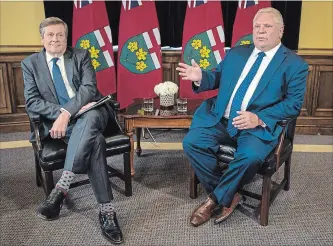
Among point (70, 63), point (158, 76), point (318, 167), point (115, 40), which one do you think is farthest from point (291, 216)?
point (115, 40)

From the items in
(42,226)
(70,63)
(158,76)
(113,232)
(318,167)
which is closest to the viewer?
(113,232)

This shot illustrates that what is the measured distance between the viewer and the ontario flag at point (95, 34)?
3.82m

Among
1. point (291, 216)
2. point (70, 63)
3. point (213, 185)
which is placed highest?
point (70, 63)

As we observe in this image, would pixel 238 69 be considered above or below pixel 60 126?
above

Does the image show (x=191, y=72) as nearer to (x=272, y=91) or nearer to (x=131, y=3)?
(x=272, y=91)

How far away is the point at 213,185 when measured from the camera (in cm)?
248

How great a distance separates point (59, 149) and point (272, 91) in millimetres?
1341

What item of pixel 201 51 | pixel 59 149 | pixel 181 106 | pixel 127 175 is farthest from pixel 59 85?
pixel 201 51

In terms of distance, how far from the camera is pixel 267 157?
232 cm

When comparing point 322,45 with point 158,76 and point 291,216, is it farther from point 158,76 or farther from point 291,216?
point 291,216

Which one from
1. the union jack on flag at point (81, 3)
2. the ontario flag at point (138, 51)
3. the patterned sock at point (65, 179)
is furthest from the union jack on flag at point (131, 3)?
the patterned sock at point (65, 179)

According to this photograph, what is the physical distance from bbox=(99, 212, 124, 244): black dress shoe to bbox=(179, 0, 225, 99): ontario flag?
6.58 ft

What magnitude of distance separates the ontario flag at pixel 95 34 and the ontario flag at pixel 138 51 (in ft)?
0.40

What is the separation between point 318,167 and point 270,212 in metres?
0.93
